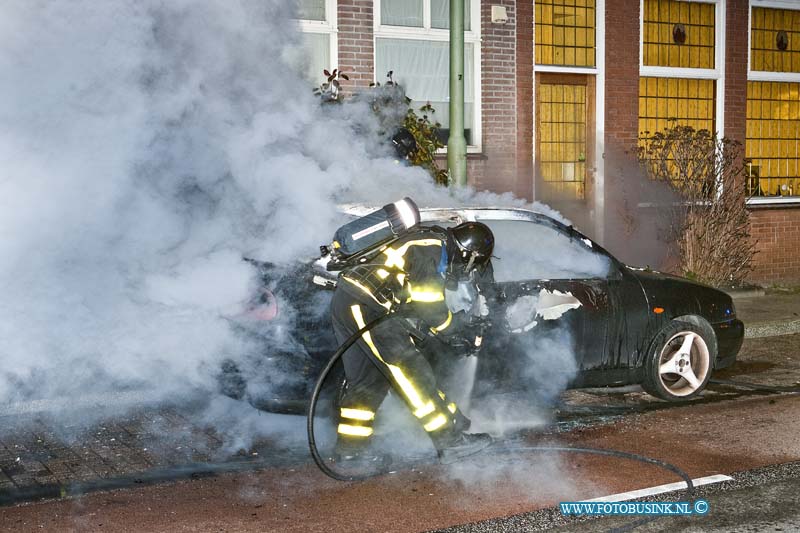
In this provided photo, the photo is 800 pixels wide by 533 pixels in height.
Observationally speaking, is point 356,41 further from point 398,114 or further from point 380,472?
point 380,472

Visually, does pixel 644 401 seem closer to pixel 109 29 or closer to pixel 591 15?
pixel 109 29

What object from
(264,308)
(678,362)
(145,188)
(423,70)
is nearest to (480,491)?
(264,308)

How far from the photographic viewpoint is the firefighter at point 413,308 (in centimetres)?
530

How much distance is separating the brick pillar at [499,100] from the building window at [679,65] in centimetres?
228

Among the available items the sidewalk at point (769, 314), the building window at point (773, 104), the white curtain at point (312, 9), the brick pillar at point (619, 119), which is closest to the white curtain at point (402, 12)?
the white curtain at point (312, 9)

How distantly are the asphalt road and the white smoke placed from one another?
2.83 feet

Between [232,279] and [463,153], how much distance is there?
3.46 m

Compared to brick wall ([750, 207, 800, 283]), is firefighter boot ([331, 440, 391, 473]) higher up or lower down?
lower down

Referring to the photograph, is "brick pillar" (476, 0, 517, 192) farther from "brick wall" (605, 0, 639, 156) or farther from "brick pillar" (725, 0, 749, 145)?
"brick pillar" (725, 0, 749, 145)

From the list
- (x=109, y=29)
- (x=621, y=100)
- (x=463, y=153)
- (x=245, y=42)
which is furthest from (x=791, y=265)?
(x=109, y=29)

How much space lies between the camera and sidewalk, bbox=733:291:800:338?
10.5 meters

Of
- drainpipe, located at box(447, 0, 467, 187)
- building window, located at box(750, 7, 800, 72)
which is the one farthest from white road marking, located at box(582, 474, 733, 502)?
building window, located at box(750, 7, 800, 72)

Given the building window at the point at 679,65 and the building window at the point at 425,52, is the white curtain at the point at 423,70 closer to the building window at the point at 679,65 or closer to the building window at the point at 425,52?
the building window at the point at 425,52

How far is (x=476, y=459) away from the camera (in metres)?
5.75
